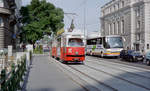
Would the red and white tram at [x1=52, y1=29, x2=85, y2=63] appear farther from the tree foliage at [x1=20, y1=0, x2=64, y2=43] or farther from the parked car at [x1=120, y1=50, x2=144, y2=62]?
the tree foliage at [x1=20, y1=0, x2=64, y2=43]

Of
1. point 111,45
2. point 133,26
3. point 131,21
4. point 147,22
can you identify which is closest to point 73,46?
point 111,45

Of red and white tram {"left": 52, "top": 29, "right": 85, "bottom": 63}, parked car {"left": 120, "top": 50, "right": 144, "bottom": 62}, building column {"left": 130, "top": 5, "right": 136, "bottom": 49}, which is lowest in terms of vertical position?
parked car {"left": 120, "top": 50, "right": 144, "bottom": 62}

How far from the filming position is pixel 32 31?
146 feet

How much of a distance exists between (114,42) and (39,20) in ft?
75.8

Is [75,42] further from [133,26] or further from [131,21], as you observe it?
[131,21]

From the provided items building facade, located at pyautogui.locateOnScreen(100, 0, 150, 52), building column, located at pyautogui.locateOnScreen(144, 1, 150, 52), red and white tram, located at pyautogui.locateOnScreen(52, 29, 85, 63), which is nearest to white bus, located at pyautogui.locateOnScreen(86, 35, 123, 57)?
red and white tram, located at pyautogui.locateOnScreen(52, 29, 85, 63)

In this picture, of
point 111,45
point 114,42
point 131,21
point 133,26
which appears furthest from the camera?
point 131,21

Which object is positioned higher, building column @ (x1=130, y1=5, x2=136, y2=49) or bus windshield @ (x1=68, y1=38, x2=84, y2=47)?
building column @ (x1=130, y1=5, x2=136, y2=49)

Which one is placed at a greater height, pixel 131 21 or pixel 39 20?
pixel 131 21

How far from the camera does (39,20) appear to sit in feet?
152

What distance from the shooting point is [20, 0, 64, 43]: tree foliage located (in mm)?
44406

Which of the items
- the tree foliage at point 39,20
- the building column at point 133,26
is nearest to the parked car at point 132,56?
the tree foliage at point 39,20

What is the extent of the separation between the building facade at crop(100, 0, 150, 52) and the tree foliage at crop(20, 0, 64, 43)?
20.8 meters

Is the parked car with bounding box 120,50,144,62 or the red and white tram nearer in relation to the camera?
the red and white tram
